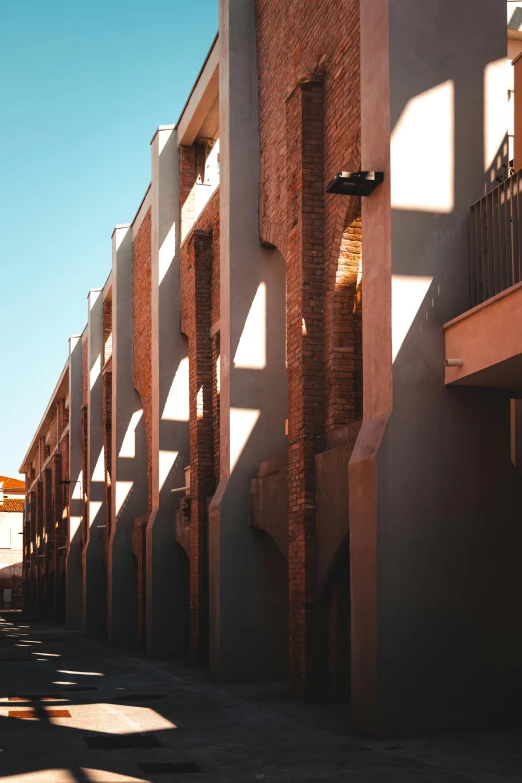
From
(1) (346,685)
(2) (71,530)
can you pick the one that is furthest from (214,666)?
(2) (71,530)

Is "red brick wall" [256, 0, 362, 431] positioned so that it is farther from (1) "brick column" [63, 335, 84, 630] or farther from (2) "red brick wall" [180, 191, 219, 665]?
(1) "brick column" [63, 335, 84, 630]

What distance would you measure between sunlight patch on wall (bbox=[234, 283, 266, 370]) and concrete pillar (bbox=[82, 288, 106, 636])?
47.1 ft

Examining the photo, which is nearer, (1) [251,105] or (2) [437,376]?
(2) [437,376]

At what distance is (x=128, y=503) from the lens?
77.8ft

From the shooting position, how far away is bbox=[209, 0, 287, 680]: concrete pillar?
1396 centimetres

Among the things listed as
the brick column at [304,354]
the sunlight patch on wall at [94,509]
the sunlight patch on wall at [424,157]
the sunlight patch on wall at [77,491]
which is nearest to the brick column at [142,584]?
the sunlight patch on wall at [94,509]

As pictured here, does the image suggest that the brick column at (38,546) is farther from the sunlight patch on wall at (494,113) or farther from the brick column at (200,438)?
the sunlight patch on wall at (494,113)

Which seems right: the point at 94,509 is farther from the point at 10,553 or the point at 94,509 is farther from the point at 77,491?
the point at 10,553

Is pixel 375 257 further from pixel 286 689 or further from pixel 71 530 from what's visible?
pixel 71 530

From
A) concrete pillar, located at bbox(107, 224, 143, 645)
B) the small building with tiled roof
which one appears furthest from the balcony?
the small building with tiled roof

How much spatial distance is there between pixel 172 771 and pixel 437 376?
13.5 ft

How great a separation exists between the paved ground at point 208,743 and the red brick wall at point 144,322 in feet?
32.5

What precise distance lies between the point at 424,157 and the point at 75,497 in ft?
84.9

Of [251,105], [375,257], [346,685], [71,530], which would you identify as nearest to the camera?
[375,257]
